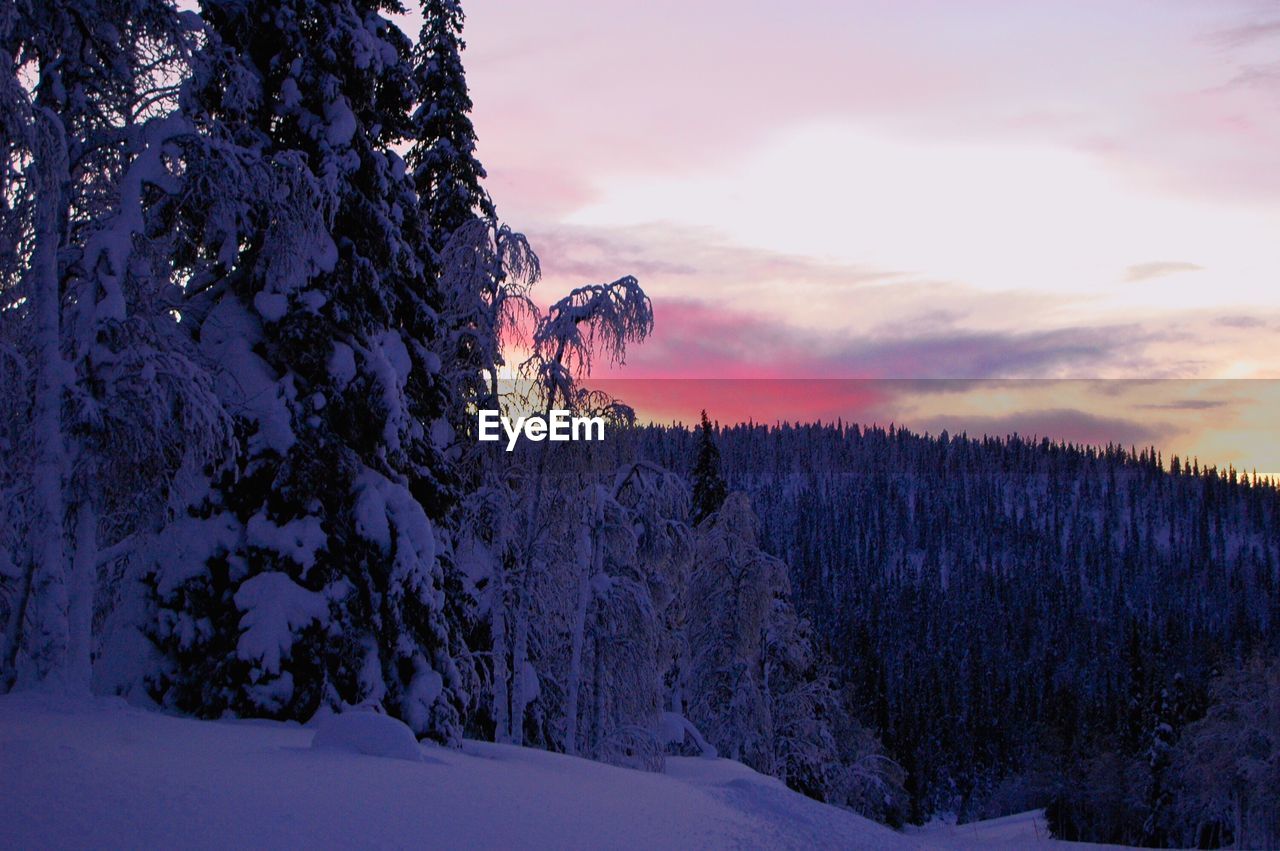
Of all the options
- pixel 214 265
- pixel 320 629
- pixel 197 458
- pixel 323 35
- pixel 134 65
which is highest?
pixel 323 35

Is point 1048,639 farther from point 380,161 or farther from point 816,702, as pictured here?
point 380,161

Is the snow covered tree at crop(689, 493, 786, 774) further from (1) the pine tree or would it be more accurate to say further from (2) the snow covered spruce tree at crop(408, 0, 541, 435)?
(2) the snow covered spruce tree at crop(408, 0, 541, 435)

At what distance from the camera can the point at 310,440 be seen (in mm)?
11797

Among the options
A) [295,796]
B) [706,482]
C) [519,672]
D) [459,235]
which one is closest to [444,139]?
[459,235]

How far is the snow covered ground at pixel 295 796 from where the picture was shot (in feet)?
17.7

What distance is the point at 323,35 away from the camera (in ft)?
43.0

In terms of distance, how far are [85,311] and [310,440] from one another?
3.14m

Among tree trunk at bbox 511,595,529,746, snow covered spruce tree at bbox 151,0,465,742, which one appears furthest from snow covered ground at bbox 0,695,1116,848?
tree trunk at bbox 511,595,529,746

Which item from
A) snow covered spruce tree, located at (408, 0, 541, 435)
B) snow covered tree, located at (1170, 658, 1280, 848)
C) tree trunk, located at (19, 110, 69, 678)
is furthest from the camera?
snow covered tree, located at (1170, 658, 1280, 848)

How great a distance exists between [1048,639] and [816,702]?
471 ft

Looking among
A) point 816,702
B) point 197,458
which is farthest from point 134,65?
point 816,702

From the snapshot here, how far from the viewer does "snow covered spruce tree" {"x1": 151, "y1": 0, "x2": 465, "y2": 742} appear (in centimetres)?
1088

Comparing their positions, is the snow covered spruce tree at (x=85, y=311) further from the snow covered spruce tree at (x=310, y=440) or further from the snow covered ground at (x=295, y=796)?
the snow covered ground at (x=295, y=796)

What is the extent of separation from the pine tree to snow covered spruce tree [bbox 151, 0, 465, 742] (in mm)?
20416
